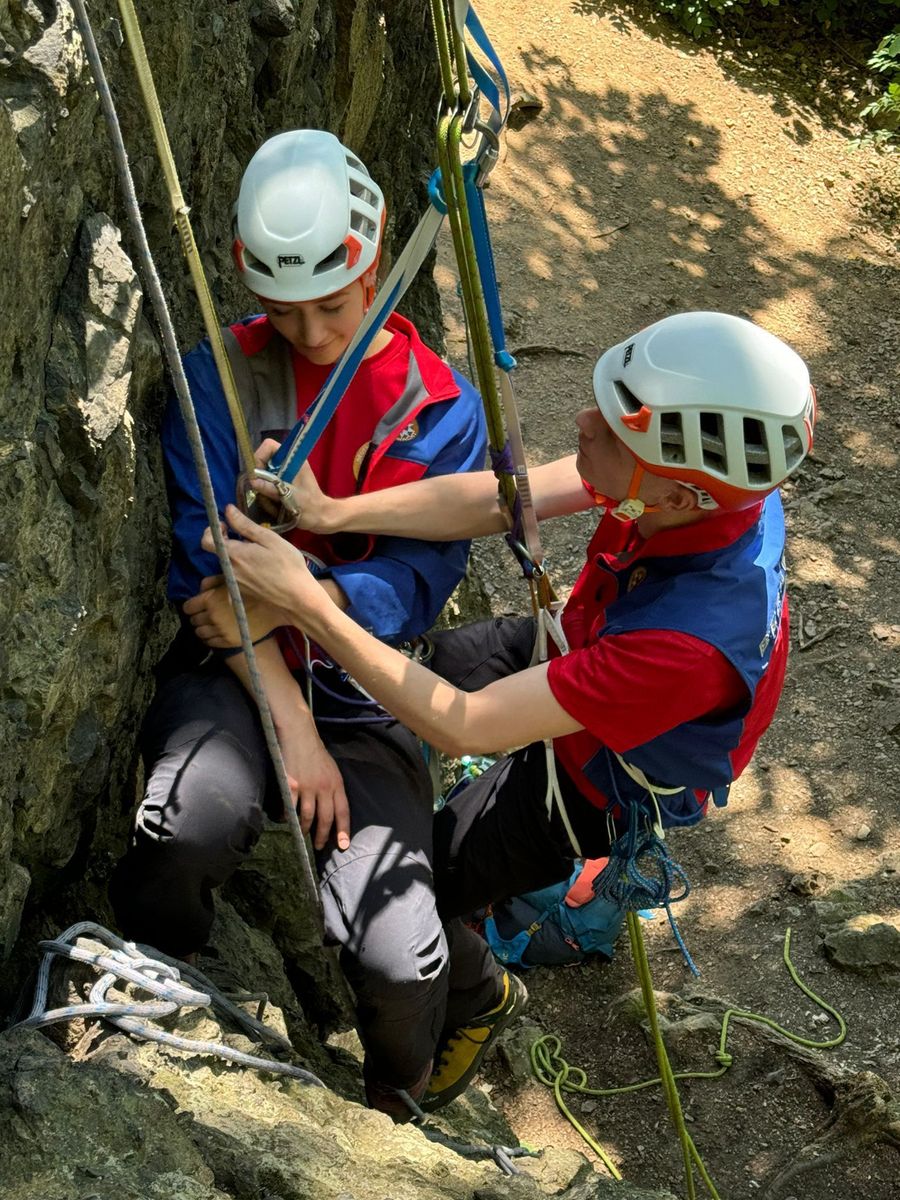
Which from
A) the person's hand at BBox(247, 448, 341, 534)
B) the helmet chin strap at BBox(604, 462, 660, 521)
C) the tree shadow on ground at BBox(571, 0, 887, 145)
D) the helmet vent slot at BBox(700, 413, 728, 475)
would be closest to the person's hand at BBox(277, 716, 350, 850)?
the person's hand at BBox(247, 448, 341, 534)

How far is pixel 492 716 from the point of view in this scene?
255 centimetres

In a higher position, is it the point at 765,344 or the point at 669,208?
the point at 765,344

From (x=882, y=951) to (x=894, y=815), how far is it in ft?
3.35

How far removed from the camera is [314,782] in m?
2.82

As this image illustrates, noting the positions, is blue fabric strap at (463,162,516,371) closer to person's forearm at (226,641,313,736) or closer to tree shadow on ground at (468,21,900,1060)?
person's forearm at (226,641,313,736)

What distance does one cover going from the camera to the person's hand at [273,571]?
8.39 ft

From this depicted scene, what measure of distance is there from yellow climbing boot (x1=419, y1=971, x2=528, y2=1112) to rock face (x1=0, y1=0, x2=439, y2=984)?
1095 millimetres

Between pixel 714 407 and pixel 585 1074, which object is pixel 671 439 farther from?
pixel 585 1074

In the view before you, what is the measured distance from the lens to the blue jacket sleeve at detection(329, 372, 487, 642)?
2.84 m

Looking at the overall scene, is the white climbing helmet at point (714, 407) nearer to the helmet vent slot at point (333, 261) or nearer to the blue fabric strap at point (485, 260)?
the blue fabric strap at point (485, 260)

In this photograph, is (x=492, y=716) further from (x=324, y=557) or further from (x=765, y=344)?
(x=765, y=344)

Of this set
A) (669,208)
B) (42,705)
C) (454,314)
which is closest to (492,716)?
(42,705)

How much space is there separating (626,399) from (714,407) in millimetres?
178

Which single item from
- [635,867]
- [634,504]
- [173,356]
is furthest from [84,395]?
[635,867]
